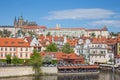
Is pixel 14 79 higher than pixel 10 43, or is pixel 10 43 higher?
pixel 10 43

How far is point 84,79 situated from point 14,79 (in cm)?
1180

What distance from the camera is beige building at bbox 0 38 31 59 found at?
2694 inches

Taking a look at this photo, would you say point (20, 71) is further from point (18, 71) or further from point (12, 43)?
point (12, 43)

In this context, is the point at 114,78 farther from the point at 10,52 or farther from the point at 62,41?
the point at 62,41

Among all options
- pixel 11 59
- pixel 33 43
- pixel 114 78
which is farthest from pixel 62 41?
pixel 114 78

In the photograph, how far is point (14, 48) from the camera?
69.0 meters

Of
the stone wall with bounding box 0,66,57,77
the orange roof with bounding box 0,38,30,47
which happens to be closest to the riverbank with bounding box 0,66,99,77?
the stone wall with bounding box 0,66,57,77

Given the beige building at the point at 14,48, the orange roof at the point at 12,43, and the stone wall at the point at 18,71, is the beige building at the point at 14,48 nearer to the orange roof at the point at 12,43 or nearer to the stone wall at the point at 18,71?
the orange roof at the point at 12,43

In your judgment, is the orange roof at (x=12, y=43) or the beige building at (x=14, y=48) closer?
the beige building at (x=14, y=48)

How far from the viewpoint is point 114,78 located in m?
58.6

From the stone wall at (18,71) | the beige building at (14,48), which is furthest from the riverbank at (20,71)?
the beige building at (14,48)

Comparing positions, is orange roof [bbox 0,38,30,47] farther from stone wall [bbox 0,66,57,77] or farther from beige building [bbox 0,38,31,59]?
stone wall [bbox 0,66,57,77]

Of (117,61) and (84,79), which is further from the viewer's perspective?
(117,61)

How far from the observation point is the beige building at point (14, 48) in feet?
225
